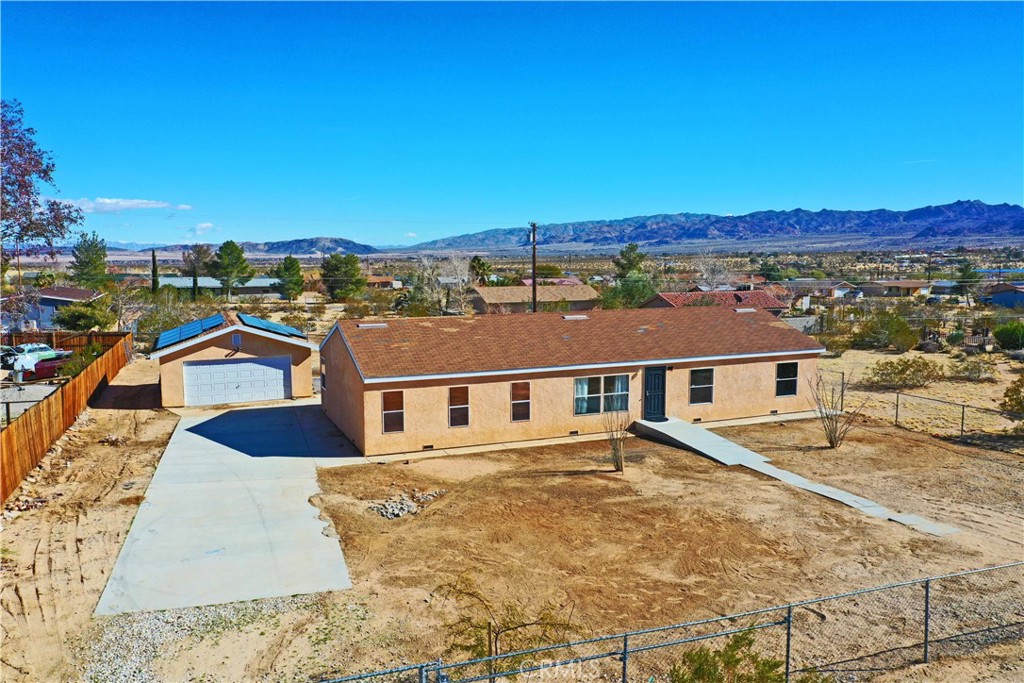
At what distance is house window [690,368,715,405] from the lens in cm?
2577

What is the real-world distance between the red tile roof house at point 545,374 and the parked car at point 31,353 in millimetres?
18172

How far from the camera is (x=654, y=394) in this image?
25297 millimetres

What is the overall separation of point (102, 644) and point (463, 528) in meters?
6.86

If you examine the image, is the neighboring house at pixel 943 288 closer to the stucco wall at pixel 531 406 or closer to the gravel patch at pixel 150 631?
the stucco wall at pixel 531 406

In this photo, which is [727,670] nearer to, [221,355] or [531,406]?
[531,406]

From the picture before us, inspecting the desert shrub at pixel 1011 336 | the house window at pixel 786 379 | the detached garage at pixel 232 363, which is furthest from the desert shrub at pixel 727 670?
the desert shrub at pixel 1011 336

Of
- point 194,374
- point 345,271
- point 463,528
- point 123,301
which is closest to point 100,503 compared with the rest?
point 463,528

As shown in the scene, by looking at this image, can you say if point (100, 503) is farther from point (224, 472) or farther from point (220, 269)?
point (220, 269)

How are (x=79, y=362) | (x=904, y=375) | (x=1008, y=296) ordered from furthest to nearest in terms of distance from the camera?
(x=1008, y=296), (x=904, y=375), (x=79, y=362)

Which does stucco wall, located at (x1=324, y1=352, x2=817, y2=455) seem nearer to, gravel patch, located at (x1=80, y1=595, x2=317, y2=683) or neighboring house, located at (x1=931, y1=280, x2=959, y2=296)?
gravel patch, located at (x1=80, y1=595, x2=317, y2=683)

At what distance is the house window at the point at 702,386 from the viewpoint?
25.8m

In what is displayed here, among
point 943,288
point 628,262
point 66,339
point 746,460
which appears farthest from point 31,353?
point 943,288

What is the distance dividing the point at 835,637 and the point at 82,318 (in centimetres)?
4794

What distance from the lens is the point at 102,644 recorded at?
36.4ft
